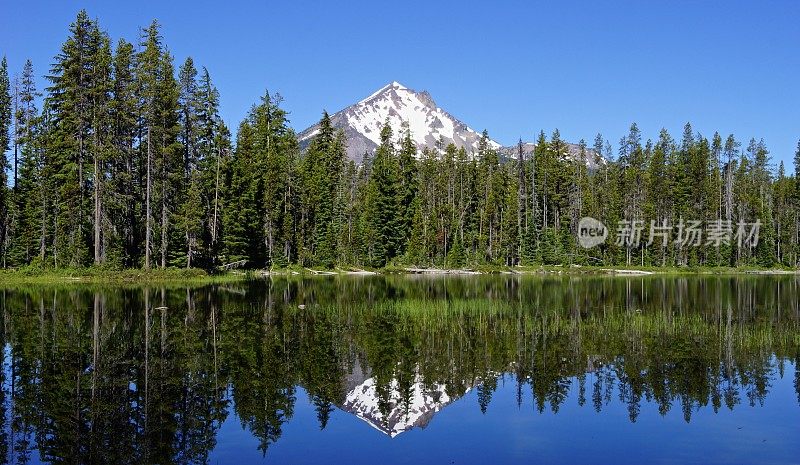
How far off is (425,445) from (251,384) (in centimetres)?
584

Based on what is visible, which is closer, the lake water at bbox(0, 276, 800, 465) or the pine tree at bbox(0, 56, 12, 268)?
the lake water at bbox(0, 276, 800, 465)

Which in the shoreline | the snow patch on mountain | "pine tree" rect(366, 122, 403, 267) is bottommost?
the snow patch on mountain

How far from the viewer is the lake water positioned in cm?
1227

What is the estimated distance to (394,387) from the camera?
55.4 feet

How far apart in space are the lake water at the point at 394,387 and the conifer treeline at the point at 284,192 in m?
26.2

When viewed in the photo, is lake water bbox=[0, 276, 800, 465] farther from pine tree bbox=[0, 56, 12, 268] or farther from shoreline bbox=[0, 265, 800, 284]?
pine tree bbox=[0, 56, 12, 268]

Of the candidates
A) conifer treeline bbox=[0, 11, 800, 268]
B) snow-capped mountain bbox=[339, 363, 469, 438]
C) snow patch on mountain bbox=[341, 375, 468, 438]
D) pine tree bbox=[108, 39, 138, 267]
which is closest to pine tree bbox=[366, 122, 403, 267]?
conifer treeline bbox=[0, 11, 800, 268]

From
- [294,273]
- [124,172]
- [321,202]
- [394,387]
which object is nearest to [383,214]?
[321,202]

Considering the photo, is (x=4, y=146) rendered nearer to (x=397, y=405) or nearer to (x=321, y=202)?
(x=321, y=202)

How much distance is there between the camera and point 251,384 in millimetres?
16734

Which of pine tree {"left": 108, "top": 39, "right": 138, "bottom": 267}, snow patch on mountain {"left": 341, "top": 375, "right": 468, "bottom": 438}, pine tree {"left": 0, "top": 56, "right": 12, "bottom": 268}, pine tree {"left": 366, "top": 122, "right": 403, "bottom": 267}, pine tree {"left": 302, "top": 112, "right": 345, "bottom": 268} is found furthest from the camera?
pine tree {"left": 366, "top": 122, "right": 403, "bottom": 267}

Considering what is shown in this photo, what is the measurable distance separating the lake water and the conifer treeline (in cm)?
2622

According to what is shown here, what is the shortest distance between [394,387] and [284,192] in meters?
66.8

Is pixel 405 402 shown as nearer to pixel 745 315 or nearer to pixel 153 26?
pixel 745 315
